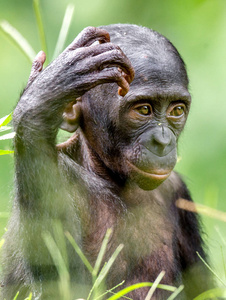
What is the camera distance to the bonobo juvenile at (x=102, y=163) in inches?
191

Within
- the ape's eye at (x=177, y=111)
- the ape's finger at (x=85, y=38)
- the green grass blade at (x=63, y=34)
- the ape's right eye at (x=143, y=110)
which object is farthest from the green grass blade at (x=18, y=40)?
the ape's eye at (x=177, y=111)

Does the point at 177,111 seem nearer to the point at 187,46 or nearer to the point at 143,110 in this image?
the point at 143,110

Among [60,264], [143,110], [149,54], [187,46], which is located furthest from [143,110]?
[187,46]

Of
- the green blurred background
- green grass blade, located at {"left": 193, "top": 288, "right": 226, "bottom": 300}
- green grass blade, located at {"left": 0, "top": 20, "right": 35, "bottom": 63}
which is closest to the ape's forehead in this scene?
green grass blade, located at {"left": 0, "top": 20, "right": 35, "bottom": 63}

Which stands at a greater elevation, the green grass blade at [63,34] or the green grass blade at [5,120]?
the green grass blade at [63,34]

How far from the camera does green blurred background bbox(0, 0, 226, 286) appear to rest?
10.7 m

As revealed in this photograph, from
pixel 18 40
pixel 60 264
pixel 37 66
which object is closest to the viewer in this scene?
pixel 60 264

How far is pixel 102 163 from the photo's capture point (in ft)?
19.1

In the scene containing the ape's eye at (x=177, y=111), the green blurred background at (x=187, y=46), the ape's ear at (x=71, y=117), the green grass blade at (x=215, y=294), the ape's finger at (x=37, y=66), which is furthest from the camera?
the green blurred background at (x=187, y=46)

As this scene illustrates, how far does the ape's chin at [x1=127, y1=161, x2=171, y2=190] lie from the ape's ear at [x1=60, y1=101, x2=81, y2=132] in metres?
0.57

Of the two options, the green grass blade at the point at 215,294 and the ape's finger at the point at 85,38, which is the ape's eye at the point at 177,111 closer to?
the ape's finger at the point at 85,38

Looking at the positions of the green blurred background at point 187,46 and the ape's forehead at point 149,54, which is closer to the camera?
the ape's forehead at point 149,54

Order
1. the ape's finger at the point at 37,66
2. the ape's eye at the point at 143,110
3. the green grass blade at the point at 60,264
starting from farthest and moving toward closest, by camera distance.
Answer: the ape's eye at the point at 143,110
the ape's finger at the point at 37,66
the green grass blade at the point at 60,264

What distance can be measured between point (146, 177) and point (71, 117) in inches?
32.8
